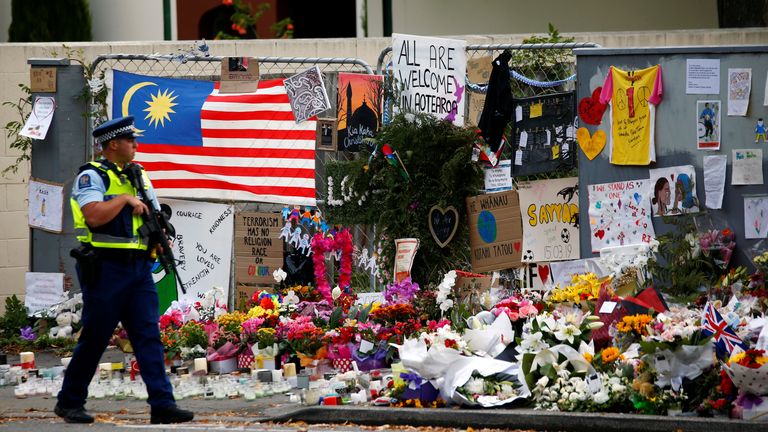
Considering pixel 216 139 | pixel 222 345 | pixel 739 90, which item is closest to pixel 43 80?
pixel 216 139

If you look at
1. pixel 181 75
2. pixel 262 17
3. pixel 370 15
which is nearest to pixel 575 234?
pixel 181 75

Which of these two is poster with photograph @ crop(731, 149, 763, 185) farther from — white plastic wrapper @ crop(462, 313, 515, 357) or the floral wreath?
the floral wreath

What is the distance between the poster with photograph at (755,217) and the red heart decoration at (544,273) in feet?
6.57

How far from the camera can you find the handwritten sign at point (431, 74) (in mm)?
11625

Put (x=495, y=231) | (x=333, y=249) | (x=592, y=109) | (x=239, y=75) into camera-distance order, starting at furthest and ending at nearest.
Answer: (x=239, y=75)
(x=333, y=249)
(x=495, y=231)
(x=592, y=109)

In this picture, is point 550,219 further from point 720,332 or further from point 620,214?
point 720,332

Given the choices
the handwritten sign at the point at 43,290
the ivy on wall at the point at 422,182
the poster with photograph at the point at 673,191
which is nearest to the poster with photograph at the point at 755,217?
the poster with photograph at the point at 673,191

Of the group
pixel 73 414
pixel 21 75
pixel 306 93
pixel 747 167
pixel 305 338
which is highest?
pixel 21 75

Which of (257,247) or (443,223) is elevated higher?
(443,223)

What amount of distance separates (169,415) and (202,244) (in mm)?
4496

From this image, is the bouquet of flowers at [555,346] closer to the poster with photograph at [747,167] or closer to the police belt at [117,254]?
the poster with photograph at [747,167]

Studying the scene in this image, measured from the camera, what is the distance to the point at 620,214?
10305 mm

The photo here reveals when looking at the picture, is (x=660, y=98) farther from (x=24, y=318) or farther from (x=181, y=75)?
(x=24, y=318)

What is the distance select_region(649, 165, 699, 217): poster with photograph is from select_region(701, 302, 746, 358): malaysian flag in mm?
1955
